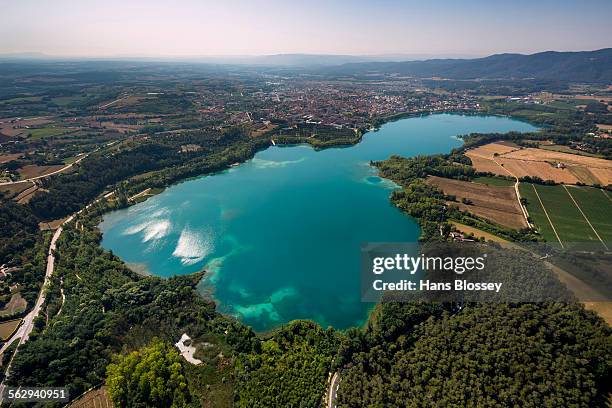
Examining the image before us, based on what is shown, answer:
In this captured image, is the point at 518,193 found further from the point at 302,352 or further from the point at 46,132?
the point at 46,132

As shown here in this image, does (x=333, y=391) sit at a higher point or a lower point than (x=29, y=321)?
higher

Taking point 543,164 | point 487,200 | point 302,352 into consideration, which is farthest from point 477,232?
point 543,164

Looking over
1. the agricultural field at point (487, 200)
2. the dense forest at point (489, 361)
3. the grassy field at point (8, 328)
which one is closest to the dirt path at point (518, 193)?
the agricultural field at point (487, 200)

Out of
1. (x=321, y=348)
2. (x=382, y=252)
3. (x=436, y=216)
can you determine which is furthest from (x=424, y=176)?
(x=321, y=348)

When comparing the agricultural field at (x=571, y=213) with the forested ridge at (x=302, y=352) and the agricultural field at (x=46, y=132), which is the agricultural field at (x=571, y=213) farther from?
the agricultural field at (x=46, y=132)

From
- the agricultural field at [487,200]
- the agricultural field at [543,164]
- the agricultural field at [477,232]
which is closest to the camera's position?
the agricultural field at [477,232]

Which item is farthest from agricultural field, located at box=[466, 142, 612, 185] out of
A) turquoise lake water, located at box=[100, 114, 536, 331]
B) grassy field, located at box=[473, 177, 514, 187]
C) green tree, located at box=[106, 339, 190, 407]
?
green tree, located at box=[106, 339, 190, 407]

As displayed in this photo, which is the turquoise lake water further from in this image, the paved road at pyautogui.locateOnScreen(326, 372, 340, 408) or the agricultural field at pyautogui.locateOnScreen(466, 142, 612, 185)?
the agricultural field at pyautogui.locateOnScreen(466, 142, 612, 185)
